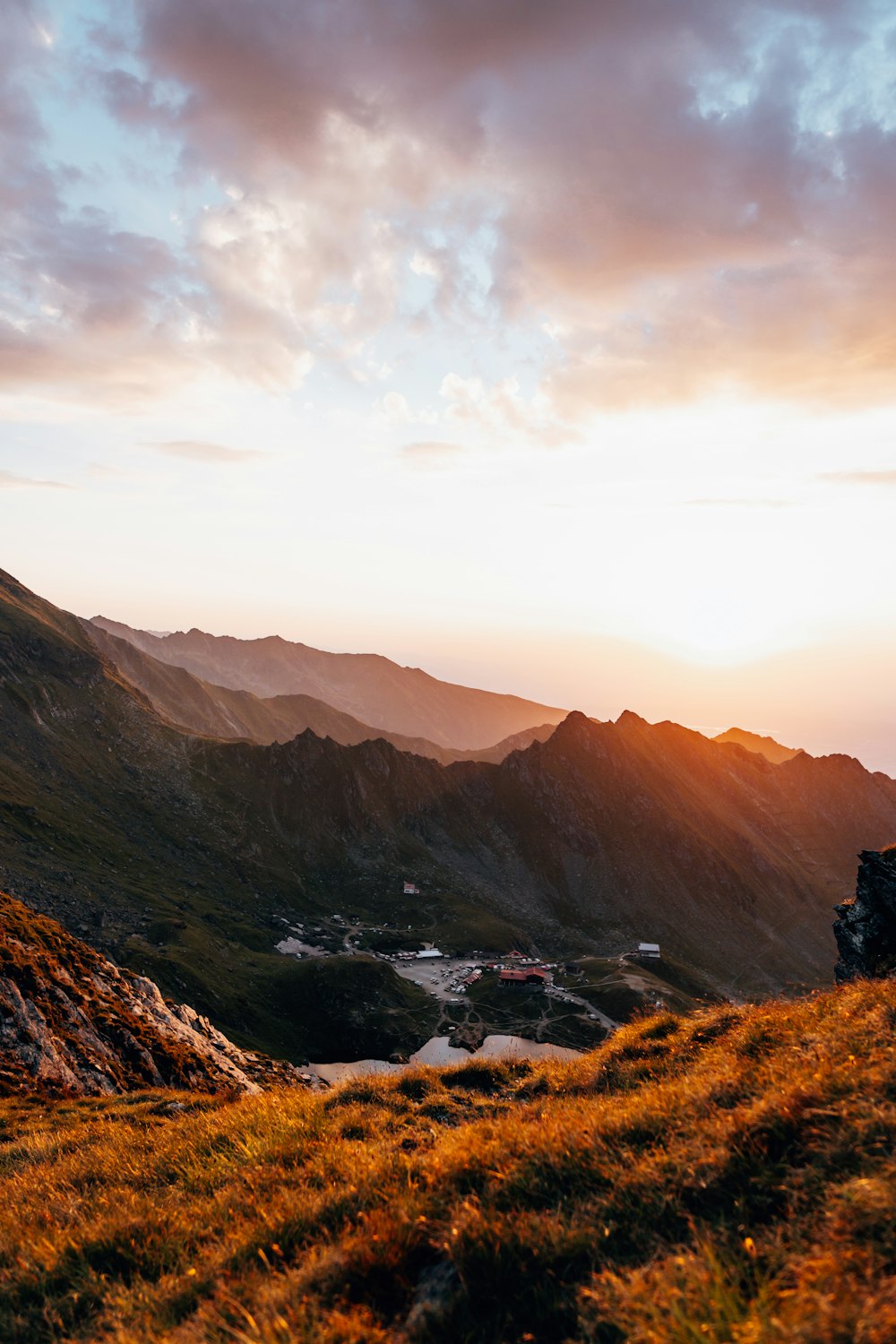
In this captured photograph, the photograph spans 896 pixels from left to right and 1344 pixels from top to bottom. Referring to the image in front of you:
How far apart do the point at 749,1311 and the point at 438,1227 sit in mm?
3179

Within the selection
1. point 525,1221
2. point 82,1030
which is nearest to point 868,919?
point 525,1221

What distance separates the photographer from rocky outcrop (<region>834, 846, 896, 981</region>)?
84.2 feet

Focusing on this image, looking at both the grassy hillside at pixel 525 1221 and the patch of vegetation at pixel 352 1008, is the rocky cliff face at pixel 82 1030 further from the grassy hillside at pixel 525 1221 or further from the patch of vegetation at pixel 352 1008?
the patch of vegetation at pixel 352 1008

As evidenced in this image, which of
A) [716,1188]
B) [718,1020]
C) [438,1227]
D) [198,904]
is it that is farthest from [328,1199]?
[198,904]

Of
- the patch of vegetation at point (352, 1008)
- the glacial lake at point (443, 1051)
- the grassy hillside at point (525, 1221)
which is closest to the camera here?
the grassy hillside at point (525, 1221)

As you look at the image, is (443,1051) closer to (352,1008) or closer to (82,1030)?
(352,1008)

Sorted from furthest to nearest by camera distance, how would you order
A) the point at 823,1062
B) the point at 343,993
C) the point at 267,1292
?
the point at 343,993
the point at 823,1062
the point at 267,1292

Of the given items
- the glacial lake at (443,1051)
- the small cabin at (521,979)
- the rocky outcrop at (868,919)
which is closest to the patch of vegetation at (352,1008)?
the glacial lake at (443,1051)

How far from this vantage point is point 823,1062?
301 inches

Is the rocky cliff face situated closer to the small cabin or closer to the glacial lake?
the glacial lake

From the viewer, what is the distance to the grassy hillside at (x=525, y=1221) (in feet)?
15.1

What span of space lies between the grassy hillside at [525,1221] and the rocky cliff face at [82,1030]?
54.0 feet

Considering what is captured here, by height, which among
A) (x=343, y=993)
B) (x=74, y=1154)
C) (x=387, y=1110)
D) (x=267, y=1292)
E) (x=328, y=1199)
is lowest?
(x=343, y=993)

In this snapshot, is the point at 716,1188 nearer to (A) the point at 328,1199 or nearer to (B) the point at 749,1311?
(B) the point at 749,1311
